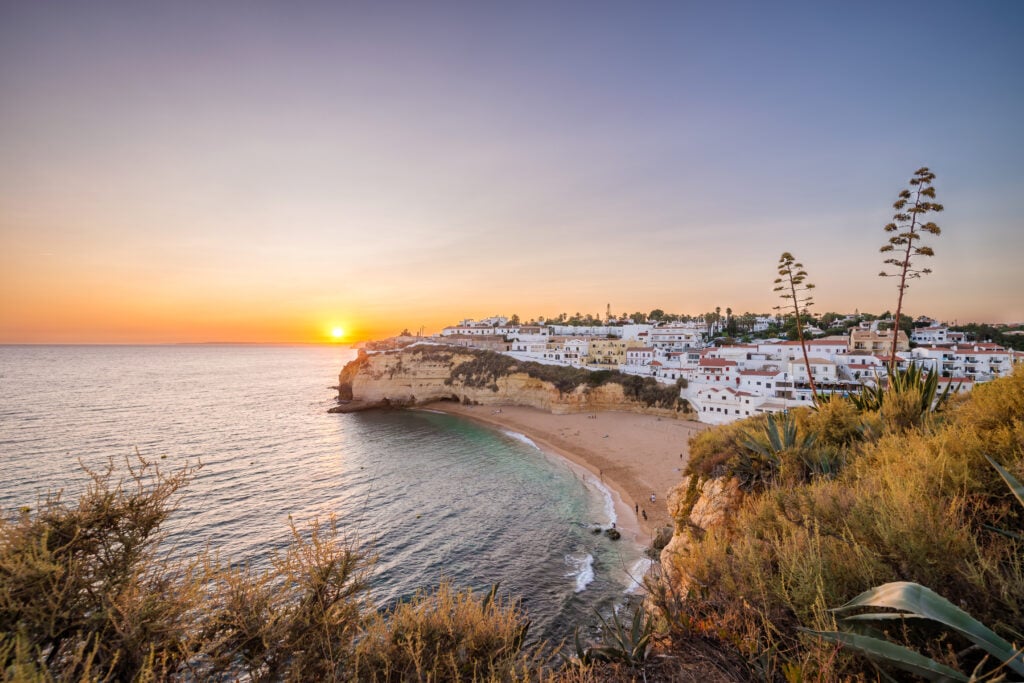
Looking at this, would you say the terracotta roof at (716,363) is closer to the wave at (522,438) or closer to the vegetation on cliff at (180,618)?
the wave at (522,438)

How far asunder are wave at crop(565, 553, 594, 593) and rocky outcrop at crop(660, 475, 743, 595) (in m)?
5.61

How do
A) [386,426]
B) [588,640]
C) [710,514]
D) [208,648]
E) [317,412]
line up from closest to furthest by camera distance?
[208,648] → [710,514] → [588,640] → [386,426] → [317,412]

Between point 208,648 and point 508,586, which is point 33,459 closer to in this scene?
point 508,586

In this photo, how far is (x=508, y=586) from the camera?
13852 millimetres

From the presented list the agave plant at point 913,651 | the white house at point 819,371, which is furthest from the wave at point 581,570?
the white house at point 819,371

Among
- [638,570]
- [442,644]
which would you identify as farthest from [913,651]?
[638,570]

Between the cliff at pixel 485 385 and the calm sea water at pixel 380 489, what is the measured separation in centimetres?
730

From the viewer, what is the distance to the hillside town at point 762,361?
33.5 m

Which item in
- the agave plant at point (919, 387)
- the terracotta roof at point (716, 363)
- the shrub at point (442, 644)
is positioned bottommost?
the terracotta roof at point (716, 363)

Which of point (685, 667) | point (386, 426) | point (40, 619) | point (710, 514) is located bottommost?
point (386, 426)

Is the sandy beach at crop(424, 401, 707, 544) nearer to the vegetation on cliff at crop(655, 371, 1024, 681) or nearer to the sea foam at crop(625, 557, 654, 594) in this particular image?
the sea foam at crop(625, 557, 654, 594)

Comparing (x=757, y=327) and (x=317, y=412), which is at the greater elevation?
(x=757, y=327)

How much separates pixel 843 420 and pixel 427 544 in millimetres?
15113

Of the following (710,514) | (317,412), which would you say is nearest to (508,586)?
(710,514)
